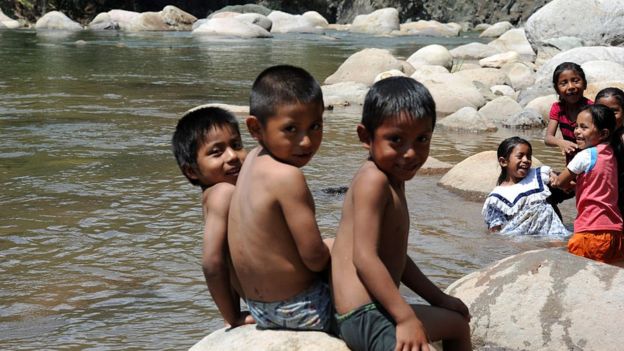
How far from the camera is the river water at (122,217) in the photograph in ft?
16.6

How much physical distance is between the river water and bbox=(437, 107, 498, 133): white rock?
0.72 feet

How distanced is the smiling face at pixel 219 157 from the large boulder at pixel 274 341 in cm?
56

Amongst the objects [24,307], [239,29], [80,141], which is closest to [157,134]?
[80,141]

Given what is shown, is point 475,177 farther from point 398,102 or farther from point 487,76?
point 487,76

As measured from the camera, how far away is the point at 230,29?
3241 cm

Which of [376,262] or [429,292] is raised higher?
[376,262]

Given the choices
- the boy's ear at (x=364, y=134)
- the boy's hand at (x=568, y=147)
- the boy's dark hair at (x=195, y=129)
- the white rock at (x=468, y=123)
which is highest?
the boy's ear at (x=364, y=134)

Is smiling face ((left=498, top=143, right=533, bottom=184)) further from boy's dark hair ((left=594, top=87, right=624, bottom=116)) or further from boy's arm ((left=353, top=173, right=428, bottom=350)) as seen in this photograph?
boy's arm ((left=353, top=173, right=428, bottom=350))

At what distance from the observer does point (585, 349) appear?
13.7 ft

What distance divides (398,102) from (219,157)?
2.70ft

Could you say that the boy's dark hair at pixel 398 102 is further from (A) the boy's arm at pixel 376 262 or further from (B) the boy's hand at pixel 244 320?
(B) the boy's hand at pixel 244 320

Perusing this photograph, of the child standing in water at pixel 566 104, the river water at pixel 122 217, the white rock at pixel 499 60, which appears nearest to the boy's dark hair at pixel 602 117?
the child standing in water at pixel 566 104

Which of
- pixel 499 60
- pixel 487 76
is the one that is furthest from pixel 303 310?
pixel 499 60

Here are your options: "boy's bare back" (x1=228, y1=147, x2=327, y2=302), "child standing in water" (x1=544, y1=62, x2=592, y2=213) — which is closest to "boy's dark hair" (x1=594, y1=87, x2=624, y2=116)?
"child standing in water" (x1=544, y1=62, x2=592, y2=213)
